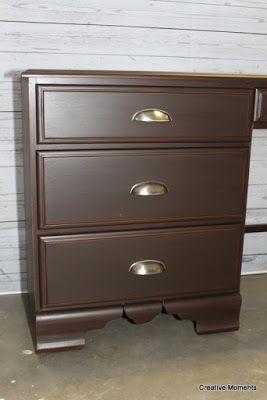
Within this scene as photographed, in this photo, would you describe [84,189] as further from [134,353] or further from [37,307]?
[134,353]

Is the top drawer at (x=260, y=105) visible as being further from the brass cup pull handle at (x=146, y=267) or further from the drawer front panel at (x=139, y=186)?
the brass cup pull handle at (x=146, y=267)

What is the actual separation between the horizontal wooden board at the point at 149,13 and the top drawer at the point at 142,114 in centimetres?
54

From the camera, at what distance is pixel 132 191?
136 cm

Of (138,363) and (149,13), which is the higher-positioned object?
(149,13)

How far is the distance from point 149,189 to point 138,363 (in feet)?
1.69

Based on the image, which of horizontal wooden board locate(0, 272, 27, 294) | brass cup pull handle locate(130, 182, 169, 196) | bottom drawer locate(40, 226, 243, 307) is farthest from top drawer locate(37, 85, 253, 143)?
horizontal wooden board locate(0, 272, 27, 294)

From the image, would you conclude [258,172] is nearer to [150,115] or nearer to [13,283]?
[150,115]

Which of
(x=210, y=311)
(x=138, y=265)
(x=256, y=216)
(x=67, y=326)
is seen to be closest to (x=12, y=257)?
(x=67, y=326)

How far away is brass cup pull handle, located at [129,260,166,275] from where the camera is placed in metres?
1.41

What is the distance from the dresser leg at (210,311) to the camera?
149 centimetres

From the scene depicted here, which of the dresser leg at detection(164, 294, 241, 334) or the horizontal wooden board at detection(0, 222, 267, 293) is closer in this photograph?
the dresser leg at detection(164, 294, 241, 334)

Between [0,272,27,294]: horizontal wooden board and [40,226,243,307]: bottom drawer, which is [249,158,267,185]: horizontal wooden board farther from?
[0,272,27,294]: horizontal wooden board

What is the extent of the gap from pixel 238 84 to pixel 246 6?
2.03 ft

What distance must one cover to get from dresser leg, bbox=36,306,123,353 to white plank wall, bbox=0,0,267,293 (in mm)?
484
